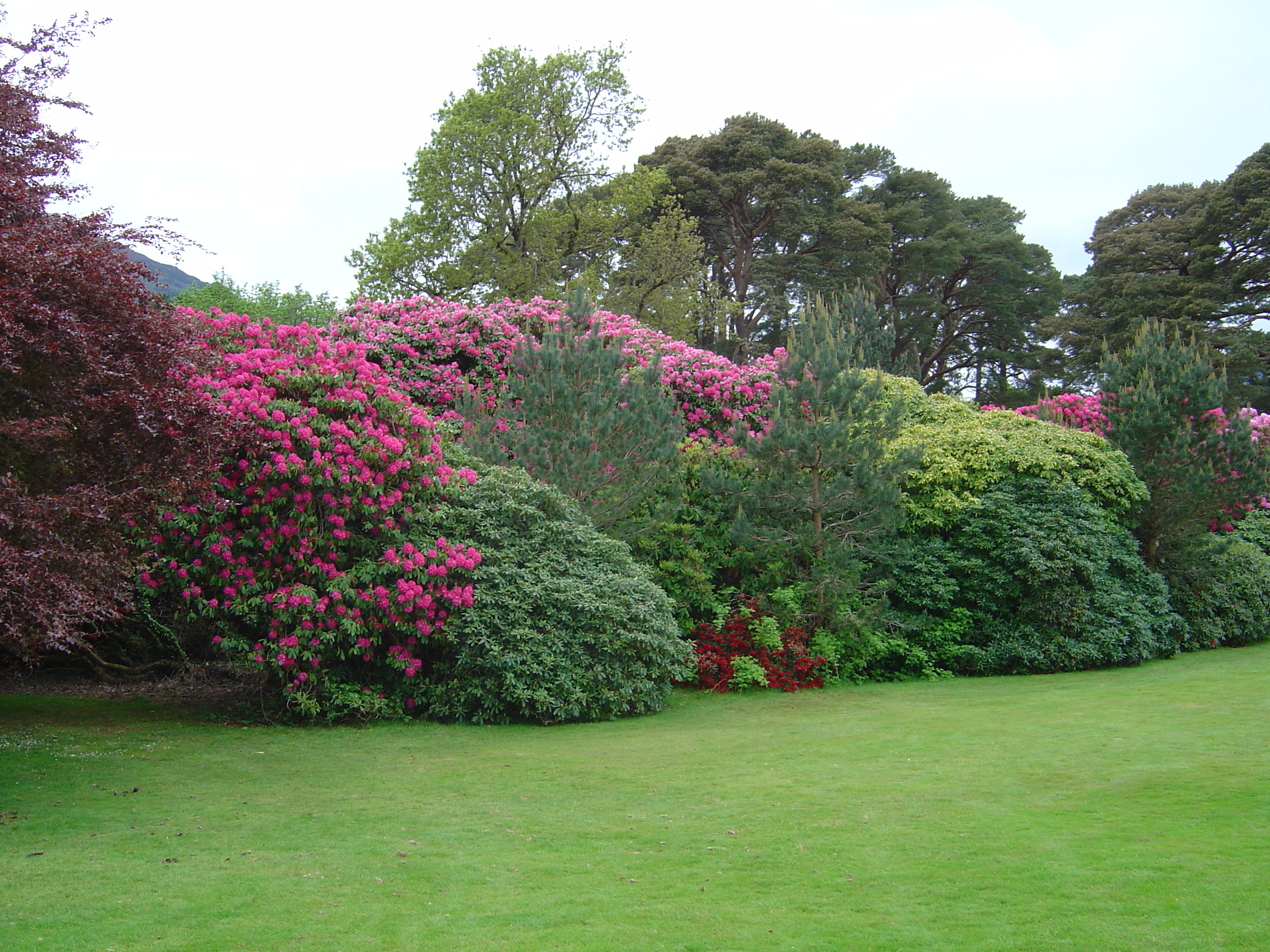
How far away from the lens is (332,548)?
10.0 m

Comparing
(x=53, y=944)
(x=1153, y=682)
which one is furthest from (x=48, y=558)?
(x=1153, y=682)

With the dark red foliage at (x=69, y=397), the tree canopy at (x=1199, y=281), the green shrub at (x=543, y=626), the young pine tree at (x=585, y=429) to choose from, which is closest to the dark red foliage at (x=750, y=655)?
the green shrub at (x=543, y=626)

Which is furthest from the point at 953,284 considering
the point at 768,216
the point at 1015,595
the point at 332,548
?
the point at 332,548

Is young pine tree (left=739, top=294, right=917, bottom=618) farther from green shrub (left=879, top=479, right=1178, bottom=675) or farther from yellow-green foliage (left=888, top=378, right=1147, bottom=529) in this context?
green shrub (left=879, top=479, right=1178, bottom=675)

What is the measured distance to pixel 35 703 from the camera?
37.9ft

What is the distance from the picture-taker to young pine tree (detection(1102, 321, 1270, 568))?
17078 mm

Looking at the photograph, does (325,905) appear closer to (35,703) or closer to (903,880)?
(903,880)

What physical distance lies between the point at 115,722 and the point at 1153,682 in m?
13.3

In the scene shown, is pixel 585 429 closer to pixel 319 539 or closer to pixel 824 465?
pixel 824 465

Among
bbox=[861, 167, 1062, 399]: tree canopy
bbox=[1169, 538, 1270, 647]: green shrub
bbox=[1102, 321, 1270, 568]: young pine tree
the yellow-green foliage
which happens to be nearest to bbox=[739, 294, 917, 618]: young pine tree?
the yellow-green foliage

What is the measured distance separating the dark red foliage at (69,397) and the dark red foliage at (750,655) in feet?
25.8

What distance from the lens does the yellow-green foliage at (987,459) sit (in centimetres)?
1515

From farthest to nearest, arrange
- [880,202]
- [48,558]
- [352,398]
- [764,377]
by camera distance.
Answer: [880,202]
[764,377]
[352,398]
[48,558]

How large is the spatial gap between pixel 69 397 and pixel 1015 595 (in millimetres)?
13179
